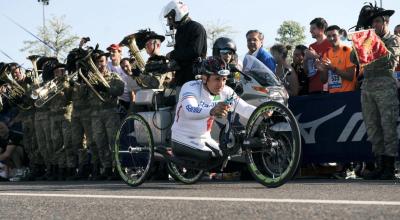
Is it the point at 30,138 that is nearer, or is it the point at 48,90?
the point at 48,90

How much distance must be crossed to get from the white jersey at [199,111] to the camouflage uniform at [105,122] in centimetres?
520

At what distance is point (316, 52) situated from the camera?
42.5 ft

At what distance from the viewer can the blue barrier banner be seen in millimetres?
11805

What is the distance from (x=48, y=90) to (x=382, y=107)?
290 inches

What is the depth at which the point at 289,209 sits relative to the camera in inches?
239

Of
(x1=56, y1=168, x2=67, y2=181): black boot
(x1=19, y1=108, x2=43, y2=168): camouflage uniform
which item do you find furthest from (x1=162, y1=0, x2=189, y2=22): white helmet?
(x1=19, y1=108, x2=43, y2=168): camouflage uniform

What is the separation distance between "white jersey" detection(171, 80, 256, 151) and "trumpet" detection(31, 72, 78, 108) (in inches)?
265

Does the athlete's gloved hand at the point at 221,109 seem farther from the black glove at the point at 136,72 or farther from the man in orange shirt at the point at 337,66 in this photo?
the black glove at the point at 136,72

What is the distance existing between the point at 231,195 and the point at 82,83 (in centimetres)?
797

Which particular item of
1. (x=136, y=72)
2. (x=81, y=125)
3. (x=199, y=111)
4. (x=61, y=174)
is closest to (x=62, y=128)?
(x=81, y=125)

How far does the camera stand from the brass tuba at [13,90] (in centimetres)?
1753

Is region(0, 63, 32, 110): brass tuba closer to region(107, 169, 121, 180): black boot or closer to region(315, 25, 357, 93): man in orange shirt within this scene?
region(107, 169, 121, 180): black boot

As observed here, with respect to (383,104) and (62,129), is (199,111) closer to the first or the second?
(383,104)

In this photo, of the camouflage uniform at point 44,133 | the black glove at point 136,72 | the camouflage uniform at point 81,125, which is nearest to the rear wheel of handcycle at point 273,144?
the black glove at point 136,72
